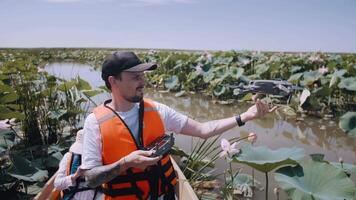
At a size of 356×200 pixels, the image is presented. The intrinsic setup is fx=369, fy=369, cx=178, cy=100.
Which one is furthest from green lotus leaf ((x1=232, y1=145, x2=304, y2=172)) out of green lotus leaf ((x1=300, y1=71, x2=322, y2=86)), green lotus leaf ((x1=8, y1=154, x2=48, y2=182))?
green lotus leaf ((x1=300, y1=71, x2=322, y2=86))

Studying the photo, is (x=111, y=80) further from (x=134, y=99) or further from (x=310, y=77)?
(x=310, y=77)

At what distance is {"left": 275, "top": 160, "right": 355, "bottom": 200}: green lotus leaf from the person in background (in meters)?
1.18

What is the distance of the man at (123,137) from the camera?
1994mm

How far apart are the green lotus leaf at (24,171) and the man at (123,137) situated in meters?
1.03

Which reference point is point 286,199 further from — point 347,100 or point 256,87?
point 347,100

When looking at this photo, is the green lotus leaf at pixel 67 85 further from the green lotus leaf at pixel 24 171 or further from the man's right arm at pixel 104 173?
the man's right arm at pixel 104 173

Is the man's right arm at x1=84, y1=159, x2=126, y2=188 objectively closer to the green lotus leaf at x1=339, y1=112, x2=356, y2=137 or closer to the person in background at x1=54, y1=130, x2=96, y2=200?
the person in background at x1=54, y1=130, x2=96, y2=200

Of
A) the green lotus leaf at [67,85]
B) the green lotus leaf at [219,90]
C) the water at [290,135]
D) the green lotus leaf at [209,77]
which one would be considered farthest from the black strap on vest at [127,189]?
the green lotus leaf at [209,77]

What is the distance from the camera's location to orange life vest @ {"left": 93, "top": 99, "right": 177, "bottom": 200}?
6.72 feet

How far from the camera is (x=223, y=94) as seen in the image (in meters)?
8.67

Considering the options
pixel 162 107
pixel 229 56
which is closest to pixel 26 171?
pixel 162 107

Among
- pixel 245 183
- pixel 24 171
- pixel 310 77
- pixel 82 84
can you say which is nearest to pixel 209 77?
pixel 310 77

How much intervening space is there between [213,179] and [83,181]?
1839mm

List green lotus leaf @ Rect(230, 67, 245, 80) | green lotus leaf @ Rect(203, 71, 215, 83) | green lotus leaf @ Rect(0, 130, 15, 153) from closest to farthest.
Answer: green lotus leaf @ Rect(0, 130, 15, 153), green lotus leaf @ Rect(230, 67, 245, 80), green lotus leaf @ Rect(203, 71, 215, 83)
